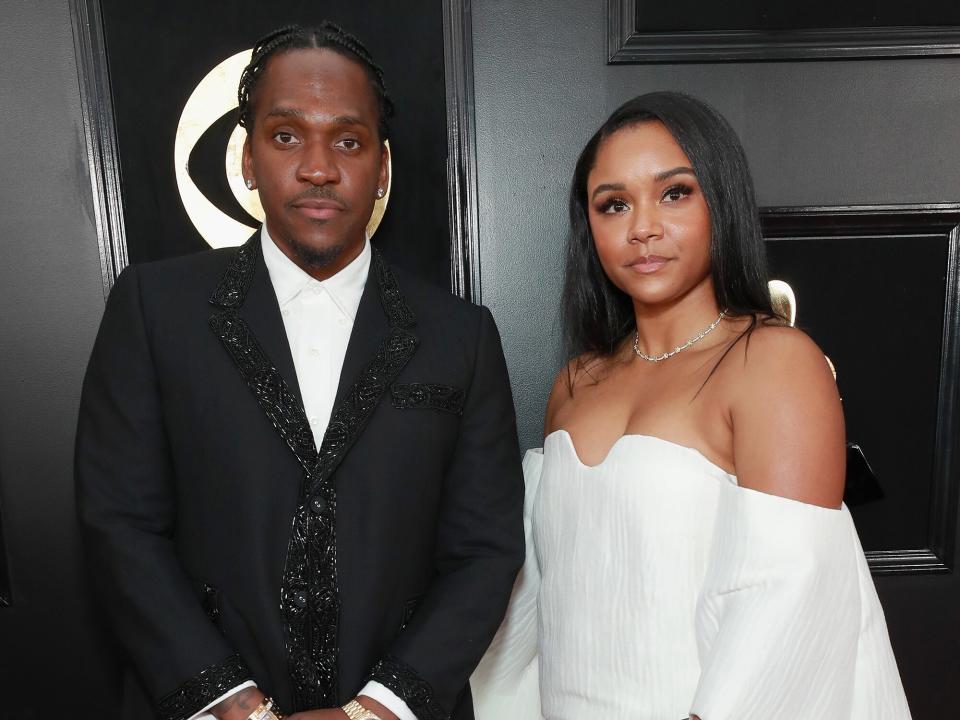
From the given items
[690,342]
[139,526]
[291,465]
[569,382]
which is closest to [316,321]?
[291,465]

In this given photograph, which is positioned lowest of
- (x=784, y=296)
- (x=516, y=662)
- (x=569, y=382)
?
(x=516, y=662)

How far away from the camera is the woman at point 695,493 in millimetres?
1111

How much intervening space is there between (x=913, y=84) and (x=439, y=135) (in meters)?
1.08

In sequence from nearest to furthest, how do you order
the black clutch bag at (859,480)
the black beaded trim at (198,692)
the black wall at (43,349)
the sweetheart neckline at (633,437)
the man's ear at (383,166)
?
the black beaded trim at (198,692), the sweetheart neckline at (633,437), the man's ear at (383,166), the black wall at (43,349), the black clutch bag at (859,480)

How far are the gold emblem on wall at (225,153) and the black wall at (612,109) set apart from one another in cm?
31

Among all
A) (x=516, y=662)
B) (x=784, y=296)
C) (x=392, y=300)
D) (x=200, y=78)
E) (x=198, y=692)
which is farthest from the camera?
(x=784, y=296)

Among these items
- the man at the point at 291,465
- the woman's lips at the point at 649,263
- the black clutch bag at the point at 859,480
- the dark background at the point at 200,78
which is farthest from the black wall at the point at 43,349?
the black clutch bag at the point at 859,480

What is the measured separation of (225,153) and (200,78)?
6.6 inches

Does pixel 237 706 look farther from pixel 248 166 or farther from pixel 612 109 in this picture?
pixel 612 109

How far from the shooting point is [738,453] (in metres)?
1.15

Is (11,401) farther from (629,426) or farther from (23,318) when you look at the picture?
(629,426)

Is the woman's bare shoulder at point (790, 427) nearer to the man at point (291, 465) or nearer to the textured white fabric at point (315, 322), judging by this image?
the man at point (291, 465)

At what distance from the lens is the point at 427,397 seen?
4.08ft

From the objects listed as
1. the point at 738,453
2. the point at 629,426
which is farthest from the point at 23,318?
the point at 738,453
